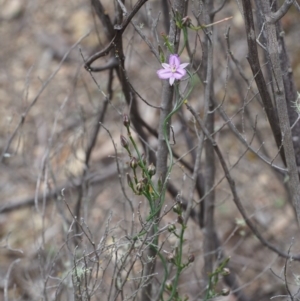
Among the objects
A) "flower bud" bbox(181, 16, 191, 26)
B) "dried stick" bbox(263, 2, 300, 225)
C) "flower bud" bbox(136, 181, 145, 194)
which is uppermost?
"flower bud" bbox(181, 16, 191, 26)

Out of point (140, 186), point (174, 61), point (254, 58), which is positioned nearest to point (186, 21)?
point (174, 61)

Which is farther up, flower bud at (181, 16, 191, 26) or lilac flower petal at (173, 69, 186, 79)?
flower bud at (181, 16, 191, 26)

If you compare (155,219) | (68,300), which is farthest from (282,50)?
(68,300)

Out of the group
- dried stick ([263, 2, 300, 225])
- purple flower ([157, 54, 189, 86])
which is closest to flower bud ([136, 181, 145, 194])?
purple flower ([157, 54, 189, 86])

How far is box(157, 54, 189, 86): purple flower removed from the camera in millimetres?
1624

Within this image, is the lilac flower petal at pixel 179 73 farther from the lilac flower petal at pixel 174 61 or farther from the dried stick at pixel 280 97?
the dried stick at pixel 280 97

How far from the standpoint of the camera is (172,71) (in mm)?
1643

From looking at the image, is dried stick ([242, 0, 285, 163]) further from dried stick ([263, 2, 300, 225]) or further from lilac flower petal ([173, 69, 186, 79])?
lilac flower petal ([173, 69, 186, 79])

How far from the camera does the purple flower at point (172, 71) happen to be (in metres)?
1.62

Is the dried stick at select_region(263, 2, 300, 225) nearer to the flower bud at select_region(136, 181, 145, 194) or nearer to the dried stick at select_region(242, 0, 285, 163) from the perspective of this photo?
the dried stick at select_region(242, 0, 285, 163)

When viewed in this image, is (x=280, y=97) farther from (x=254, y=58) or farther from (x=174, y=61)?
(x=174, y=61)

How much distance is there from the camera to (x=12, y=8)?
6.06m

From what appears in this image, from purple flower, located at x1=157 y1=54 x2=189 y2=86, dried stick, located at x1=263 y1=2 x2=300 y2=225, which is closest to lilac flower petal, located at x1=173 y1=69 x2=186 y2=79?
purple flower, located at x1=157 y1=54 x2=189 y2=86

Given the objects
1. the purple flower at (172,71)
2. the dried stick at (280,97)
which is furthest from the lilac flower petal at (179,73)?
the dried stick at (280,97)
